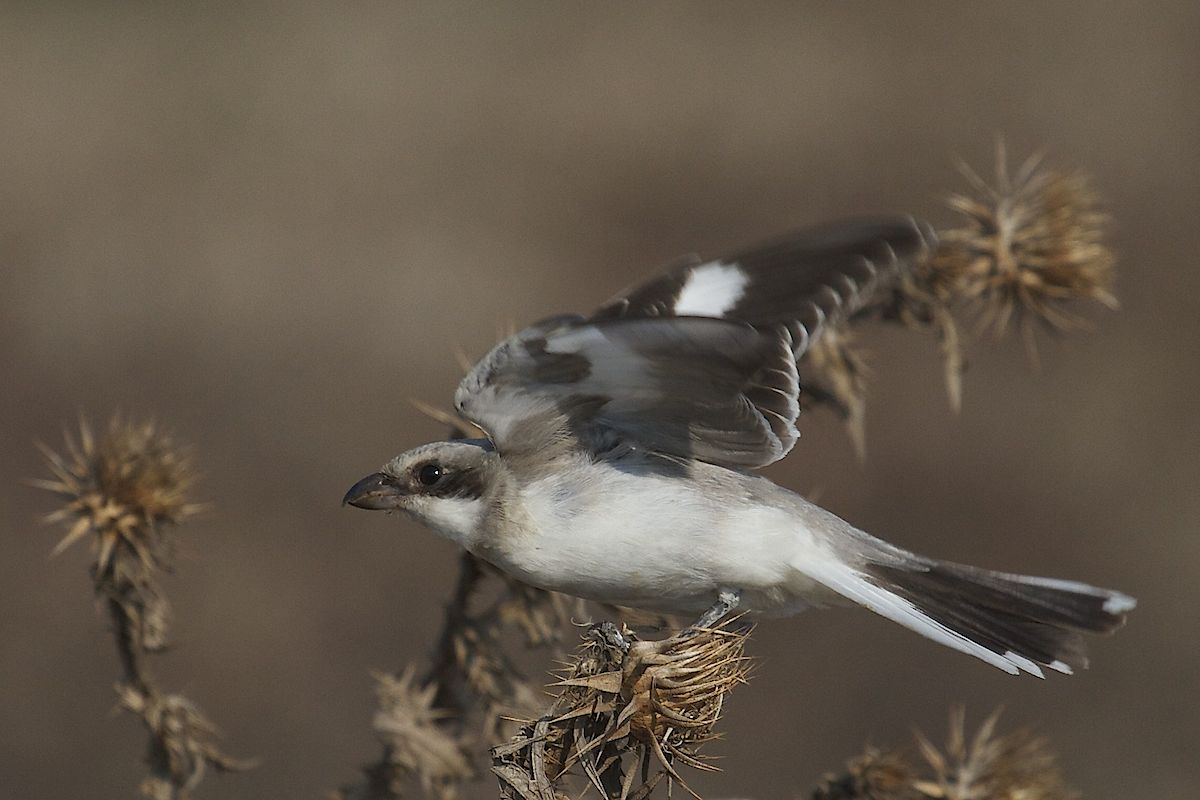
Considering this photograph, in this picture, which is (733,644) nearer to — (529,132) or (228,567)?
(228,567)

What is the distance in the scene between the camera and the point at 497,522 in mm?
4371

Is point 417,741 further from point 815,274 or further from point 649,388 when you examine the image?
point 815,274

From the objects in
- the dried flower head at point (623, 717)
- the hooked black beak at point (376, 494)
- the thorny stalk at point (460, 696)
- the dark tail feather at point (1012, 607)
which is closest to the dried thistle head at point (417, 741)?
the thorny stalk at point (460, 696)

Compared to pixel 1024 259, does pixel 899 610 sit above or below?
below

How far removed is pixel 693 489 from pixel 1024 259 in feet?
5.53

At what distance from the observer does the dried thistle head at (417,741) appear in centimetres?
432

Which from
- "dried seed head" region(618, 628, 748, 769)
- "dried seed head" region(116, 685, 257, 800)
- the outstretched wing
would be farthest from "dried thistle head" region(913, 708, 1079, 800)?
"dried seed head" region(116, 685, 257, 800)

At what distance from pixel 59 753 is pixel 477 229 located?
16.6 ft

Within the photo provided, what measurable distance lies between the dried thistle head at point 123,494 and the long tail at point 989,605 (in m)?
2.08

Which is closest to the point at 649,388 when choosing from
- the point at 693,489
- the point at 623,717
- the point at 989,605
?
the point at 693,489

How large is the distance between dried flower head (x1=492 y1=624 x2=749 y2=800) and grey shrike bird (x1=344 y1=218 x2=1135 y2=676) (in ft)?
2.68

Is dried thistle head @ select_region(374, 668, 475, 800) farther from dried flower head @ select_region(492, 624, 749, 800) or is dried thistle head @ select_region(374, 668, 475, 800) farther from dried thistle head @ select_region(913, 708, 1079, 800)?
dried thistle head @ select_region(913, 708, 1079, 800)

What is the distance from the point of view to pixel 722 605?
4.46 meters

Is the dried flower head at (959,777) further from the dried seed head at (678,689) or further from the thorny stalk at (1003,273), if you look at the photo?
the thorny stalk at (1003,273)
